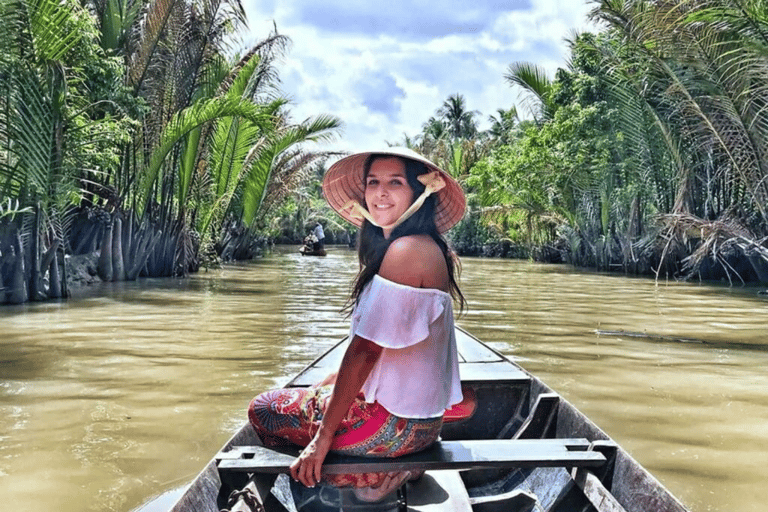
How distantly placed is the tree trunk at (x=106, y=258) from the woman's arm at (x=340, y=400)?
12.3 metres

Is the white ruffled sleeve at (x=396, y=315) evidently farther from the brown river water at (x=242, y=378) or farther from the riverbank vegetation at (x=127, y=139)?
the riverbank vegetation at (x=127, y=139)

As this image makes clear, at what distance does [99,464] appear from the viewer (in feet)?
12.1

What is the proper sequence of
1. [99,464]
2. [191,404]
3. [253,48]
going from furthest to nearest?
[253,48], [191,404], [99,464]

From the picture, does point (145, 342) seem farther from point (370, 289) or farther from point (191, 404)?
point (370, 289)

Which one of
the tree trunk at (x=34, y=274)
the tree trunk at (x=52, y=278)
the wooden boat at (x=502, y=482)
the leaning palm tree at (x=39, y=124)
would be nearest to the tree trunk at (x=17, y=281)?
the leaning palm tree at (x=39, y=124)

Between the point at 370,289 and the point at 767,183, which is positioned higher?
the point at 767,183

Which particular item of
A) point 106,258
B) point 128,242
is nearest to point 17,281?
point 106,258

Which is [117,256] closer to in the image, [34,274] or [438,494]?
[34,274]

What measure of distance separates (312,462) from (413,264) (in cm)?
70

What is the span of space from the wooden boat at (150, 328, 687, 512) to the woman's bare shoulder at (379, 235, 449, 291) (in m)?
0.60

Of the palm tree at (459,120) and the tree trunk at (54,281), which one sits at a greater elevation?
the palm tree at (459,120)

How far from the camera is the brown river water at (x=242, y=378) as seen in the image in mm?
3615

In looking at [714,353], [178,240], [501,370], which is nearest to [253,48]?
[178,240]

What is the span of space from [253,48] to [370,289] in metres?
16.4
